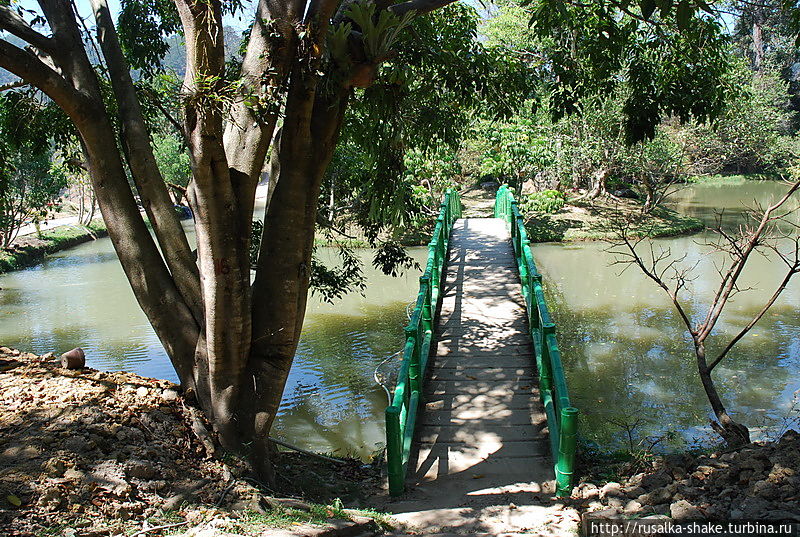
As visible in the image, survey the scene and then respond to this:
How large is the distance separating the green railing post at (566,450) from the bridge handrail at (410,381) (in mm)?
1122

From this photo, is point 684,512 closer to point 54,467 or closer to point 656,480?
point 656,480

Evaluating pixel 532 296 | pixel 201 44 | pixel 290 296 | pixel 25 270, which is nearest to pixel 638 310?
pixel 532 296

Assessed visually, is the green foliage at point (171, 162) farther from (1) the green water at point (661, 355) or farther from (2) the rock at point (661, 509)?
(2) the rock at point (661, 509)

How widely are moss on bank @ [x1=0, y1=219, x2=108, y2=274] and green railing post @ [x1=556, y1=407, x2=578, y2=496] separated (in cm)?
2014

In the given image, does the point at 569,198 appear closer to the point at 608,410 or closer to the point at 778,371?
the point at 778,371

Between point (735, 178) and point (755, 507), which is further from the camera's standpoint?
point (735, 178)

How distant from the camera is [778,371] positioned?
1009cm

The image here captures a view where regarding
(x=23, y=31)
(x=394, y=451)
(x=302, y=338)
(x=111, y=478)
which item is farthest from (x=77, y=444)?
(x=302, y=338)

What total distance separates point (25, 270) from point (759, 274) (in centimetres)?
2093

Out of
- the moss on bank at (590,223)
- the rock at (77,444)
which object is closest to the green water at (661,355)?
the rock at (77,444)

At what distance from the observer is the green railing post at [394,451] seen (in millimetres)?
4711

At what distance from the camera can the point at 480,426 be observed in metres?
5.85

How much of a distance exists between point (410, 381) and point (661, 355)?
6623 mm

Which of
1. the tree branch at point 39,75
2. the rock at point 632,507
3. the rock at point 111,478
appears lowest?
the rock at point 632,507
